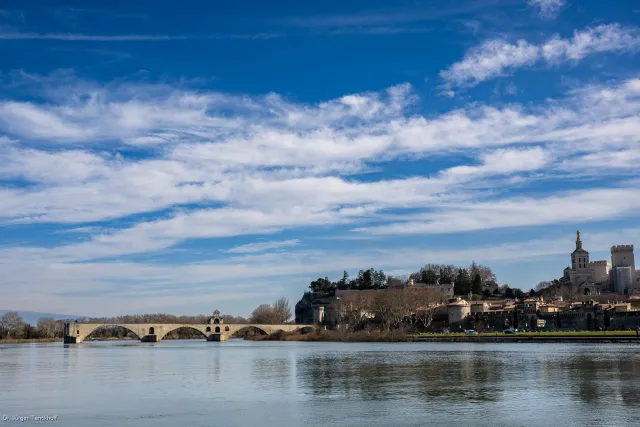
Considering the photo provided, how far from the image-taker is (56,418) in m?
18.0

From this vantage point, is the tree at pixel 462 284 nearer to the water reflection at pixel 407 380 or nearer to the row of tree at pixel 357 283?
the row of tree at pixel 357 283

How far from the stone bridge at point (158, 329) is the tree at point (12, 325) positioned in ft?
70.7

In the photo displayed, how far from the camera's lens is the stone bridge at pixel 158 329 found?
9662cm

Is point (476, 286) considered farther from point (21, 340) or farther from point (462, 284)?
point (21, 340)

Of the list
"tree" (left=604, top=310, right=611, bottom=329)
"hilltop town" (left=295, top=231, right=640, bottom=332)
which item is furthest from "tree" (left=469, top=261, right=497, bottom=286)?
"tree" (left=604, top=310, right=611, bottom=329)

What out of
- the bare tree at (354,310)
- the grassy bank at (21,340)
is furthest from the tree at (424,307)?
the grassy bank at (21,340)

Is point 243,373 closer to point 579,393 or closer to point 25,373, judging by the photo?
point 25,373

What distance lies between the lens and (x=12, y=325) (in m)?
121

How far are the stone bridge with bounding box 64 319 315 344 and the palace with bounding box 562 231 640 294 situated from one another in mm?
60432

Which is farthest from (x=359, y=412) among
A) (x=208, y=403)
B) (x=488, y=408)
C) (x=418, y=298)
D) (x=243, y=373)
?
(x=418, y=298)

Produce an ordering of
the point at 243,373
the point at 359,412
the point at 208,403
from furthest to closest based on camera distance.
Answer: the point at 243,373 → the point at 208,403 → the point at 359,412

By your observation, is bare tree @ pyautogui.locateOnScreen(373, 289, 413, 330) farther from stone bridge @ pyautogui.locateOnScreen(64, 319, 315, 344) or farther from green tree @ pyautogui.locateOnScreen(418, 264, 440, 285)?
green tree @ pyautogui.locateOnScreen(418, 264, 440, 285)

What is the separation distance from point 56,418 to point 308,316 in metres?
138

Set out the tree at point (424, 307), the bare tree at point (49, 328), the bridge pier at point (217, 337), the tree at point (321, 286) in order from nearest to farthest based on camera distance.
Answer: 1. the tree at point (424, 307)
2. the bridge pier at point (217, 337)
3. the bare tree at point (49, 328)
4. the tree at point (321, 286)
